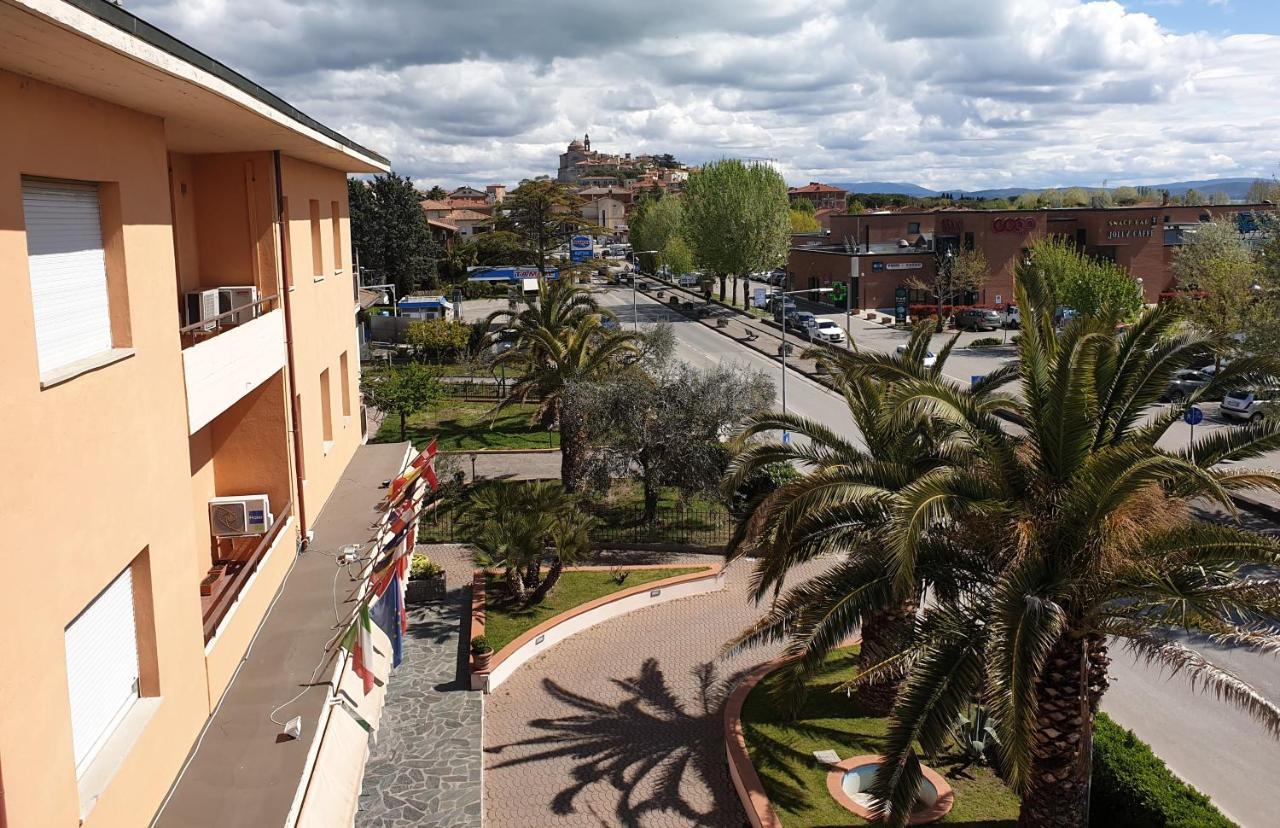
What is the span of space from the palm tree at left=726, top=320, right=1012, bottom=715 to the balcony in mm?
6317

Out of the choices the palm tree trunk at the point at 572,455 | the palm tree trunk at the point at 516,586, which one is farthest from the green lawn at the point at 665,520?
the palm tree trunk at the point at 516,586

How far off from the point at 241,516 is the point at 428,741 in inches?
201

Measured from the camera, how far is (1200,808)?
1146cm

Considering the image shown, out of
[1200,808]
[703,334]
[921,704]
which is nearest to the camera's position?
[921,704]

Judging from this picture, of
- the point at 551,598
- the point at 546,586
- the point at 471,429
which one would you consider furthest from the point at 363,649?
the point at 471,429

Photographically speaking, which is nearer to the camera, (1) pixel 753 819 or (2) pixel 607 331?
(1) pixel 753 819

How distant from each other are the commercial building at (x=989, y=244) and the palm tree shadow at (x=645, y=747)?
1949 inches

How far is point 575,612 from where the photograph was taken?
19.2 m

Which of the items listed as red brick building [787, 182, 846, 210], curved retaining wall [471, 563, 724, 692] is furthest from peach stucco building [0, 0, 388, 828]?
red brick building [787, 182, 846, 210]

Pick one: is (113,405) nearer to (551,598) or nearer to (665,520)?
(551,598)

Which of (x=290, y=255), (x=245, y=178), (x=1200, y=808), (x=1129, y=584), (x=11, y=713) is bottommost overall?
(x=1200, y=808)

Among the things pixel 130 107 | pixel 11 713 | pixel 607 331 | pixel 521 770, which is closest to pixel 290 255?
pixel 130 107

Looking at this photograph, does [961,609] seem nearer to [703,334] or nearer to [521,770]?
[521,770]

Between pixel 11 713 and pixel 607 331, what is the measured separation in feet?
80.7
